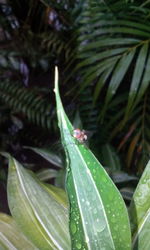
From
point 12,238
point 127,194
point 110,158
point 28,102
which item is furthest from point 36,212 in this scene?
point 28,102

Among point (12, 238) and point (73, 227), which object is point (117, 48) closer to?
point (12, 238)

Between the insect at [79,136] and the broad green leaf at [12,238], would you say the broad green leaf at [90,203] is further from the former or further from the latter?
the broad green leaf at [12,238]

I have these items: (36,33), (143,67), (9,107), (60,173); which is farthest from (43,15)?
(60,173)

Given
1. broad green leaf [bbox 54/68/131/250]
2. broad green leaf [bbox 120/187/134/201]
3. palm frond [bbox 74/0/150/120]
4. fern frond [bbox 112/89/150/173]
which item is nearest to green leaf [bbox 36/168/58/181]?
broad green leaf [bbox 120/187/134/201]

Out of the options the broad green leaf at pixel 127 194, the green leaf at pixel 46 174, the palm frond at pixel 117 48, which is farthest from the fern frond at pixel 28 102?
the broad green leaf at pixel 127 194

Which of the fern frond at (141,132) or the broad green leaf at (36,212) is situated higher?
the broad green leaf at (36,212)

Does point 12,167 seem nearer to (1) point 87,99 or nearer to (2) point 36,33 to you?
(1) point 87,99
